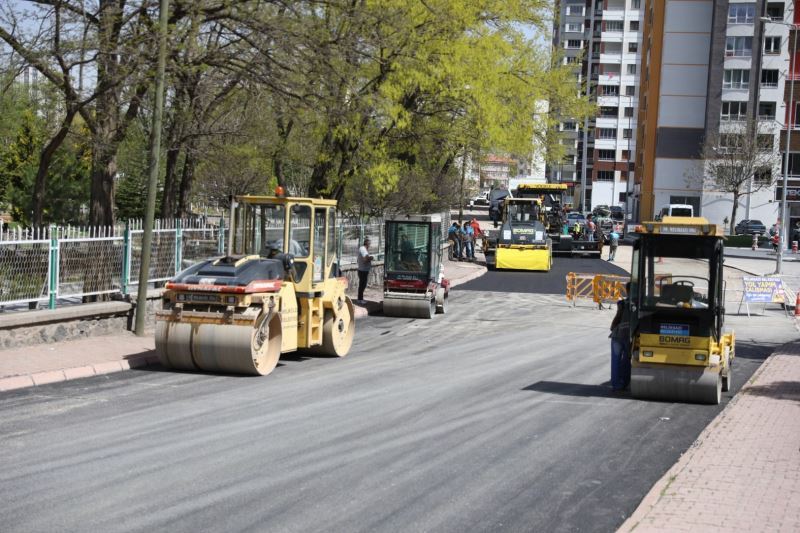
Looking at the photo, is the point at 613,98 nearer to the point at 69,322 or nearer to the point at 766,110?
the point at 766,110

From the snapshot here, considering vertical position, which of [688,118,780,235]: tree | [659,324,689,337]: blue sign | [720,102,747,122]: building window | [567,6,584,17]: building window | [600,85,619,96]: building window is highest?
[567,6,584,17]: building window

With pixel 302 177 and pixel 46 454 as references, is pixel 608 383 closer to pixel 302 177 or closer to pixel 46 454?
pixel 46 454

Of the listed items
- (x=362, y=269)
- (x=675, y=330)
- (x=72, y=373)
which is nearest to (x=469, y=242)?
(x=362, y=269)

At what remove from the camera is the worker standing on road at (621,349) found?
14.5 meters

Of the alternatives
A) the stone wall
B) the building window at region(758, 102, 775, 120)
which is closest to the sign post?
the stone wall

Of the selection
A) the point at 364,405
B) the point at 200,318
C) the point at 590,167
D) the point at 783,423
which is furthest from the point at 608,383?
the point at 590,167

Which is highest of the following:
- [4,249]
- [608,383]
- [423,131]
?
[423,131]

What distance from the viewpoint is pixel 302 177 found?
49.4 metres

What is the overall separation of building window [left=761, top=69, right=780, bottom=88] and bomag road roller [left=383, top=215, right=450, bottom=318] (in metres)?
67.5

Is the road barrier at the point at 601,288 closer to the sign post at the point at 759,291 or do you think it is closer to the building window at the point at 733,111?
the sign post at the point at 759,291

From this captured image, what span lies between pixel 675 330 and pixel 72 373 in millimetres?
8408

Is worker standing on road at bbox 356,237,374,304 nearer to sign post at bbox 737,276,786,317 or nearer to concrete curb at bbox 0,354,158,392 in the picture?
sign post at bbox 737,276,786,317

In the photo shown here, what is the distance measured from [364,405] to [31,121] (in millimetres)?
48092

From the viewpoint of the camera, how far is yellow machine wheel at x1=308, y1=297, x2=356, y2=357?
17078mm
